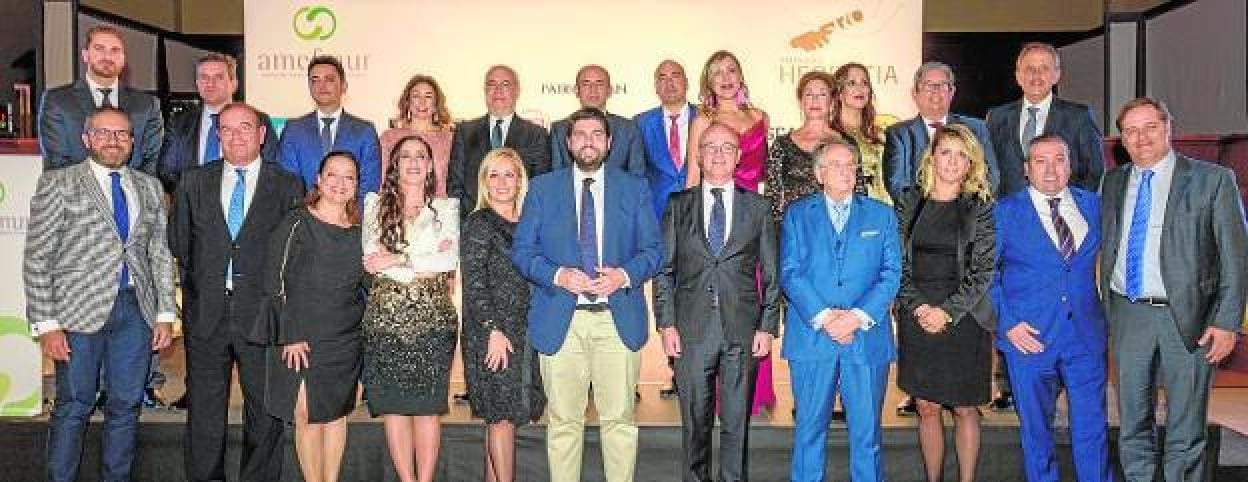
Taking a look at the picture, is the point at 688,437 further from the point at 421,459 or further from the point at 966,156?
the point at 966,156

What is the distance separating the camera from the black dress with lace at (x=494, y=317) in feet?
14.5

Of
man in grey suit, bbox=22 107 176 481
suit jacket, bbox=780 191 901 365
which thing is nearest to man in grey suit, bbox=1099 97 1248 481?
suit jacket, bbox=780 191 901 365

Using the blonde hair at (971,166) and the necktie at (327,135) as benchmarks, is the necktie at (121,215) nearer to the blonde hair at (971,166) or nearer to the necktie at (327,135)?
the necktie at (327,135)

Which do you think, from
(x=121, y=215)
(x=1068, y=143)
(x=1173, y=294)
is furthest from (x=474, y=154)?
(x=1173, y=294)

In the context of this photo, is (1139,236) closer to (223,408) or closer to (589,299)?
(589,299)

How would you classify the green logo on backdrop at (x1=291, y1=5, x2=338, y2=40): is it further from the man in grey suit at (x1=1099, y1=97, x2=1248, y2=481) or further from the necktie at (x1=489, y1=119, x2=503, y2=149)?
the man in grey suit at (x1=1099, y1=97, x2=1248, y2=481)

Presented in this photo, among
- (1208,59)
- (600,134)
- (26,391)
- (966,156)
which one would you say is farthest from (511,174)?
(1208,59)

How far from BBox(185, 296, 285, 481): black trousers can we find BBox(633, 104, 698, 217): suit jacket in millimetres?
2006

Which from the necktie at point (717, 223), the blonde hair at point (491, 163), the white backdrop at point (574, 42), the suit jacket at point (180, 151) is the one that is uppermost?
the white backdrop at point (574, 42)

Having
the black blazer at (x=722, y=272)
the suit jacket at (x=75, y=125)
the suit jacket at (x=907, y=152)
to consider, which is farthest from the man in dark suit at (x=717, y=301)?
the suit jacket at (x=75, y=125)

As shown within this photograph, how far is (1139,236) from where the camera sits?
14.7ft

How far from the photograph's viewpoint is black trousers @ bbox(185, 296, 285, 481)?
15.3 ft

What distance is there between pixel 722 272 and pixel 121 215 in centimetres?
242

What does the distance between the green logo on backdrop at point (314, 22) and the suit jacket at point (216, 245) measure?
2925 mm
